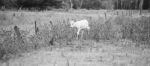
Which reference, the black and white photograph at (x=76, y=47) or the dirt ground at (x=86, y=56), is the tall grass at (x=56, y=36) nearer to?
the black and white photograph at (x=76, y=47)

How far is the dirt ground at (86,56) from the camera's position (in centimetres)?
712

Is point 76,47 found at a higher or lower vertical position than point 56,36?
lower

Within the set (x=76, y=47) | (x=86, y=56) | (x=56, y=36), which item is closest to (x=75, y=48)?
Answer: (x=76, y=47)

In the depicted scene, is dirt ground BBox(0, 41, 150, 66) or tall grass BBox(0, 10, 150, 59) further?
tall grass BBox(0, 10, 150, 59)

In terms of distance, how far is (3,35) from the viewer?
31.3 feet

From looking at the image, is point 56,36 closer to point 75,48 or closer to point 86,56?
point 75,48

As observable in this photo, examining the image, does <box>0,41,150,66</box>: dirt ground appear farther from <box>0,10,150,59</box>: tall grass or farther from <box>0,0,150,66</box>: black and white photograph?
<box>0,10,150,59</box>: tall grass

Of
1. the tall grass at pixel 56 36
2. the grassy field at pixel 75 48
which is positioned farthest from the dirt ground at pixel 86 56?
the tall grass at pixel 56 36

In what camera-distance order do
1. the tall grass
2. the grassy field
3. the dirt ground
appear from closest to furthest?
the dirt ground, the grassy field, the tall grass

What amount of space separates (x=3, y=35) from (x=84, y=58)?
420 centimetres

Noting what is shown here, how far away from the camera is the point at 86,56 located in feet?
26.3

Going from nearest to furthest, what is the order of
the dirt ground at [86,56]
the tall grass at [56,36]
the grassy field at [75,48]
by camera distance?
1. the dirt ground at [86,56]
2. the grassy field at [75,48]
3. the tall grass at [56,36]

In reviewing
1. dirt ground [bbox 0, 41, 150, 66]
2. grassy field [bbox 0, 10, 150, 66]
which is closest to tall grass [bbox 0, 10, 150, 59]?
grassy field [bbox 0, 10, 150, 66]

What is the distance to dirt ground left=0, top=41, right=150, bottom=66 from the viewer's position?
23.4 feet
